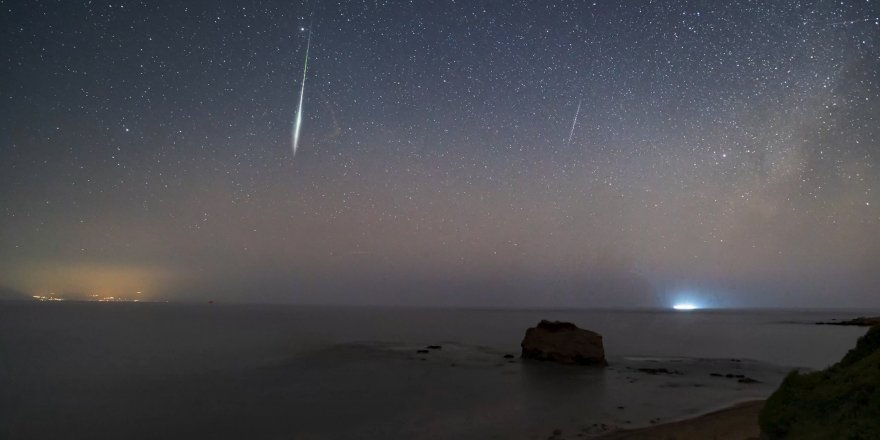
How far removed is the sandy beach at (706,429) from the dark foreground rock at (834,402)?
6311 mm

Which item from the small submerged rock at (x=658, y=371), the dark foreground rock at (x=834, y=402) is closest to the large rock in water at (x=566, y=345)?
the small submerged rock at (x=658, y=371)

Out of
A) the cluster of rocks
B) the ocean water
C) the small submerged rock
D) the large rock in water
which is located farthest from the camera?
the large rock in water

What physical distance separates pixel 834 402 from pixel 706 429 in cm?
1042

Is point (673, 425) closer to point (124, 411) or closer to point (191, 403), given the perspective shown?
point (191, 403)

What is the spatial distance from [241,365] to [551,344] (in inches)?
1185

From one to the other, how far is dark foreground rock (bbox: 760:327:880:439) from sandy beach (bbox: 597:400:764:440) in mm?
6311

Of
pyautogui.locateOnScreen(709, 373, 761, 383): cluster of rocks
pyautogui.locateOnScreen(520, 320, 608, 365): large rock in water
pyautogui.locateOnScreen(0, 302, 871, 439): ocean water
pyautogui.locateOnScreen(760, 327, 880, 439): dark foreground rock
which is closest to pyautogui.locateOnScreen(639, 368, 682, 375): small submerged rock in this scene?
pyautogui.locateOnScreen(0, 302, 871, 439): ocean water

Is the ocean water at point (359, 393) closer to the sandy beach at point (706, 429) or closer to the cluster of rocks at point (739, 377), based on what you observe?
the cluster of rocks at point (739, 377)

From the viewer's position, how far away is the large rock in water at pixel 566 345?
143 ft

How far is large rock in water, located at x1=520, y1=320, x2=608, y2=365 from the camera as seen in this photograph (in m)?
43.7

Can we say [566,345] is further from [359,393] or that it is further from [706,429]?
[706,429]

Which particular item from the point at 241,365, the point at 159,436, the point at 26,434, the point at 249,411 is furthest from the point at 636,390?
the point at 241,365

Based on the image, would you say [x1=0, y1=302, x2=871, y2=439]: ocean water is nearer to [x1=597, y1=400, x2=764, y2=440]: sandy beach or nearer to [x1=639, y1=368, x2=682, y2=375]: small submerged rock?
[x1=639, y1=368, x2=682, y2=375]: small submerged rock

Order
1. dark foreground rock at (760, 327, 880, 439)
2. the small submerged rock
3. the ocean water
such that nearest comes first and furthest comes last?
dark foreground rock at (760, 327, 880, 439) < the ocean water < the small submerged rock
